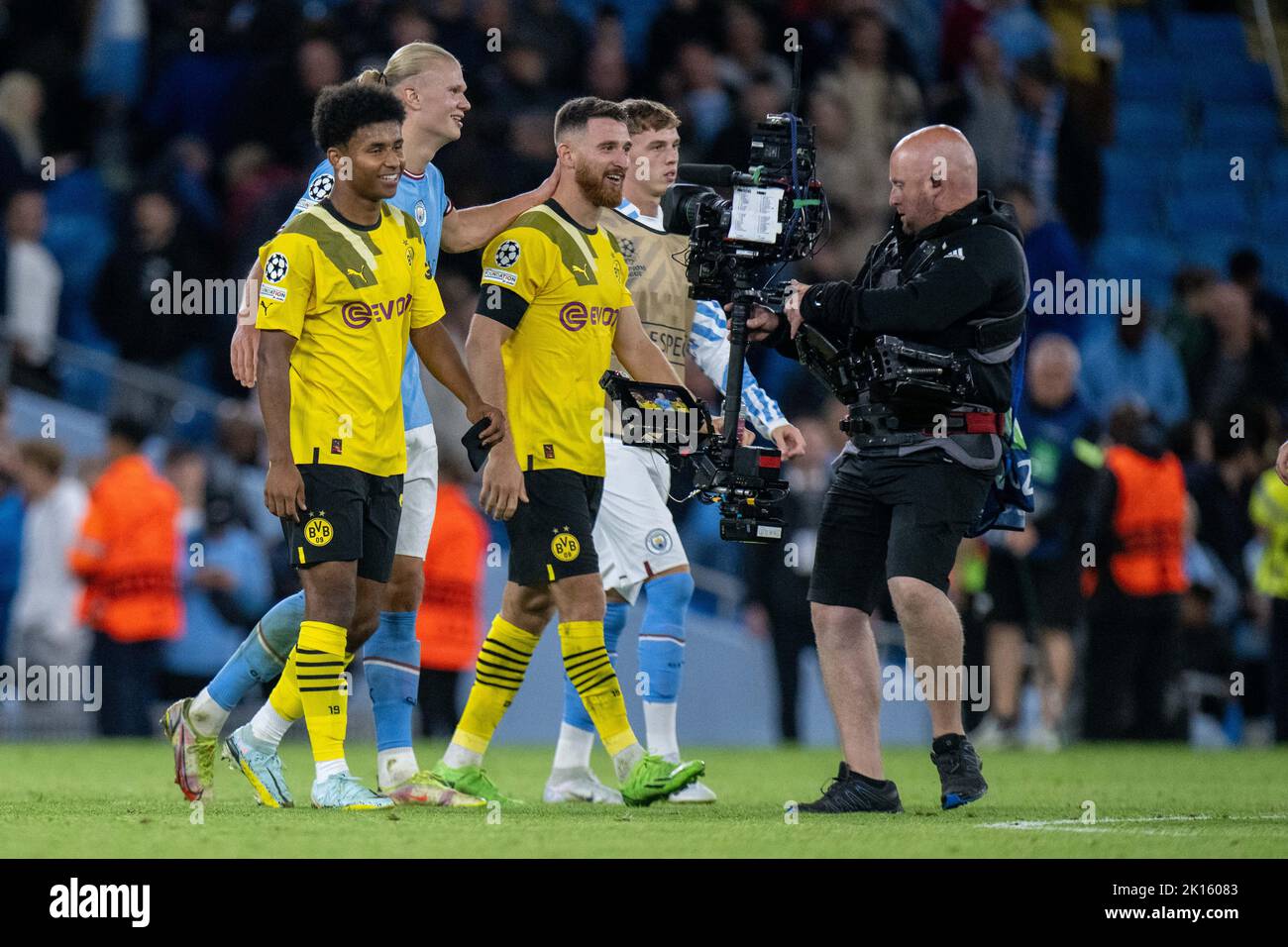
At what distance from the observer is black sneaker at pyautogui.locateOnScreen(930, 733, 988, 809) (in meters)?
6.55

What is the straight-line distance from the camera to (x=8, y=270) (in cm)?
1339

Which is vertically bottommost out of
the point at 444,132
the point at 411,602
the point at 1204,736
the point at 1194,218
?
the point at 1204,736

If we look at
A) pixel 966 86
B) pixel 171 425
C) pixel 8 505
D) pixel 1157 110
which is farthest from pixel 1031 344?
pixel 8 505

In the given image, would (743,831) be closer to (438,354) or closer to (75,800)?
(438,354)

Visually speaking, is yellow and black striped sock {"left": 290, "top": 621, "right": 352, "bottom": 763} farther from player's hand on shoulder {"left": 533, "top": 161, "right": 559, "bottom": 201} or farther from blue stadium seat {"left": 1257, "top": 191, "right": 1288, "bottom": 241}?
blue stadium seat {"left": 1257, "top": 191, "right": 1288, "bottom": 241}

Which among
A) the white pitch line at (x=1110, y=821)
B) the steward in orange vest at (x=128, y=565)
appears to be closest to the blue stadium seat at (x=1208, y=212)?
the steward in orange vest at (x=128, y=565)

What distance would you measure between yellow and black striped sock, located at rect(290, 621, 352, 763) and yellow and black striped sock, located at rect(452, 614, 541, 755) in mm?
925

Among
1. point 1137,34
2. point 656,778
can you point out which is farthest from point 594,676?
point 1137,34

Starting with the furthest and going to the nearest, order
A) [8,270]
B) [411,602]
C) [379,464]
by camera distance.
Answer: [8,270]
[411,602]
[379,464]

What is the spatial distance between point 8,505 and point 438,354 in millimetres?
6792

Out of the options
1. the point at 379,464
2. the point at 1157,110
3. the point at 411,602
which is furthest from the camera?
the point at 1157,110

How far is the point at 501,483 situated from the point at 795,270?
8000 millimetres

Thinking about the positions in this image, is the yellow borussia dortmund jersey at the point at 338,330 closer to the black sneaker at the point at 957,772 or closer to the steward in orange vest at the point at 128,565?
the black sneaker at the point at 957,772

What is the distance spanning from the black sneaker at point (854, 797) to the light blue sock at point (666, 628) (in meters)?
1.16
